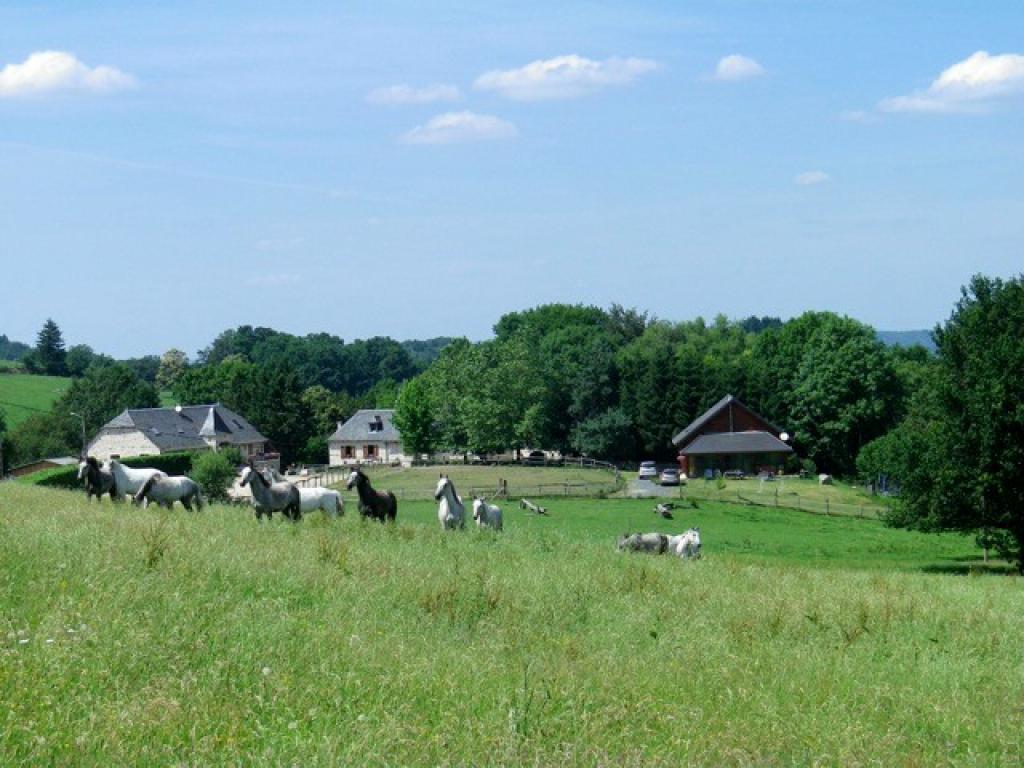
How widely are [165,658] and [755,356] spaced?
378ft

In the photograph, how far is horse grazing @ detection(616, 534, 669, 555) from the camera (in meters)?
30.6

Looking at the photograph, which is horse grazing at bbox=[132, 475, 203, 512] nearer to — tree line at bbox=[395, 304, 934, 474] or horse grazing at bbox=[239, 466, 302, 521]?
horse grazing at bbox=[239, 466, 302, 521]

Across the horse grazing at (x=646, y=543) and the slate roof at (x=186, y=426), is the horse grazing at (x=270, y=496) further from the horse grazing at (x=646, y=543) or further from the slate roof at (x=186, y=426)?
the slate roof at (x=186, y=426)

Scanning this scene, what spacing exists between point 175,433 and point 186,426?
7.97 ft

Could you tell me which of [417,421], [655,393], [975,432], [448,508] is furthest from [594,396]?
[448,508]

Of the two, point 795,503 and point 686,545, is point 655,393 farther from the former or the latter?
point 686,545

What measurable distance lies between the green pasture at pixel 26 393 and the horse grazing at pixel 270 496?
11492 centimetres

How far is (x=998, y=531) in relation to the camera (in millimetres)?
44781

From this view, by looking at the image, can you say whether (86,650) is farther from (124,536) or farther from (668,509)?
(668,509)

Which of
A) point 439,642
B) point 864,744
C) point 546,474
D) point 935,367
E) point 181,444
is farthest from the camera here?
point 181,444

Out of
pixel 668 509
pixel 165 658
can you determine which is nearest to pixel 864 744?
pixel 165 658

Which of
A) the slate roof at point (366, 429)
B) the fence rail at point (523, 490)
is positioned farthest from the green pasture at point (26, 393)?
the fence rail at point (523, 490)

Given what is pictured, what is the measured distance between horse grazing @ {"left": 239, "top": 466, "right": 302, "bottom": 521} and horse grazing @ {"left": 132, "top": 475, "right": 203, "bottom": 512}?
195 centimetres

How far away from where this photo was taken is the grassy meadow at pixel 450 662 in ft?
28.4
